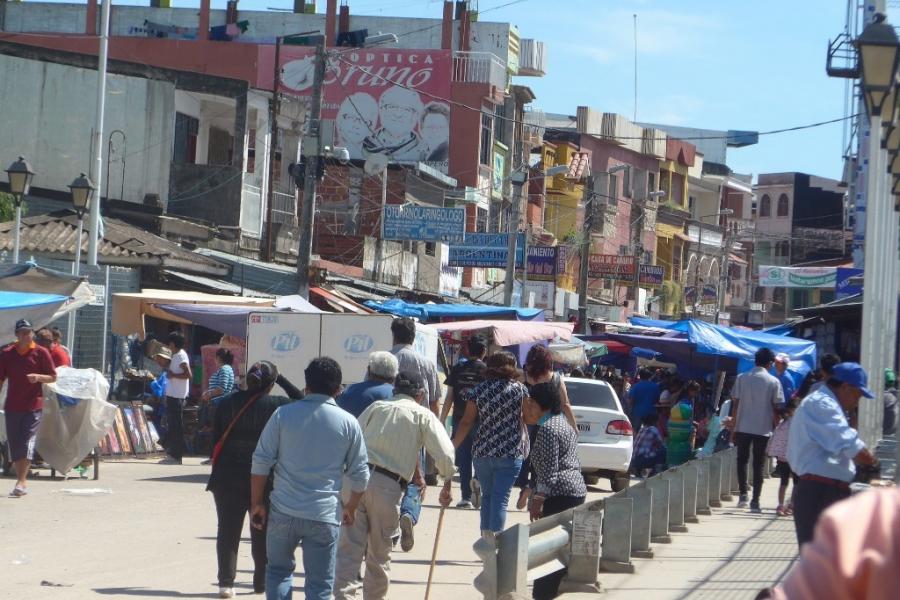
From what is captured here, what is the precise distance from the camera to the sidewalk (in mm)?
10812

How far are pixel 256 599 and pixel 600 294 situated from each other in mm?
58476

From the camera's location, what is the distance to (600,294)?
67812mm

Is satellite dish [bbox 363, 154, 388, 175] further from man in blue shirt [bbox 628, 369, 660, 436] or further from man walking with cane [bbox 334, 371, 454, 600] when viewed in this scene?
man walking with cane [bbox 334, 371, 454, 600]

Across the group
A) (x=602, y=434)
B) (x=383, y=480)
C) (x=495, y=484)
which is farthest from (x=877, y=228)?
(x=383, y=480)

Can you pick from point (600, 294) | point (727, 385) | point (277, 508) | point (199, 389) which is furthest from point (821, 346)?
point (600, 294)

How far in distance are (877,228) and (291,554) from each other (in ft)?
31.7

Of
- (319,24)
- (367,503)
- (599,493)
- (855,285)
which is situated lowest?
(599,493)

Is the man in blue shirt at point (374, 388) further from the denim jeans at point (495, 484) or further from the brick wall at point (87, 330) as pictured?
the brick wall at point (87, 330)

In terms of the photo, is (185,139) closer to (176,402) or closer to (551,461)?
(176,402)

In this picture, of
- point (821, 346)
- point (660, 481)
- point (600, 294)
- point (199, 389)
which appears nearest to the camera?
point (660, 481)

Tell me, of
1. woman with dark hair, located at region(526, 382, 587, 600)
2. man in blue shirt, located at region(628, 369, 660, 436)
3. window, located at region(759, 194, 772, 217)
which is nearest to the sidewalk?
woman with dark hair, located at region(526, 382, 587, 600)

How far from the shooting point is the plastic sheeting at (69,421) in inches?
675

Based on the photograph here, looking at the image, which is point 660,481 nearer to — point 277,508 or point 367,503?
point 367,503

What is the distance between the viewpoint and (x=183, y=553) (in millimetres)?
11953
